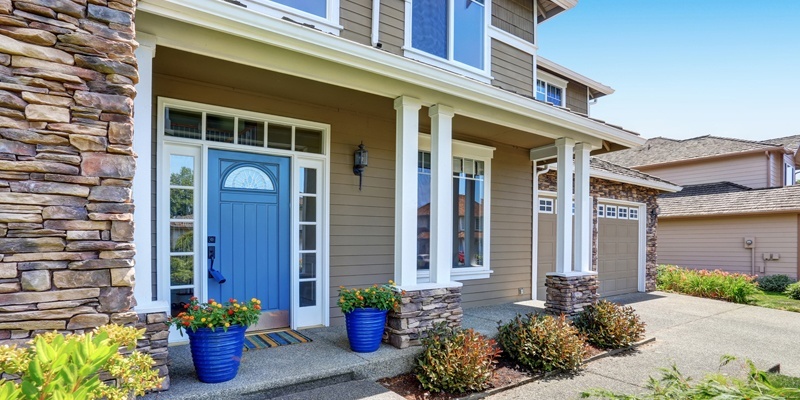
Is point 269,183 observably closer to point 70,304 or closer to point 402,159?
point 402,159

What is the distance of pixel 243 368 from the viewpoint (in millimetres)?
3686

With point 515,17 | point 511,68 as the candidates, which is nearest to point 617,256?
point 511,68

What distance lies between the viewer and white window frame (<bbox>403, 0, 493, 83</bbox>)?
5672mm

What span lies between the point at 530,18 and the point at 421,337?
5.74 m

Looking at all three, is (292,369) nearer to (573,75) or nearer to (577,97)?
(573,75)

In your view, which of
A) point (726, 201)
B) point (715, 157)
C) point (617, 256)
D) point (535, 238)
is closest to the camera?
point (535, 238)

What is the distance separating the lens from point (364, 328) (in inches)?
162

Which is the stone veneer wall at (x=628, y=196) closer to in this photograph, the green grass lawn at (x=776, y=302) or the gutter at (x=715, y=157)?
the green grass lawn at (x=776, y=302)

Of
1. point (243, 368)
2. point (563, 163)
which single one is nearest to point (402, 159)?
point (243, 368)

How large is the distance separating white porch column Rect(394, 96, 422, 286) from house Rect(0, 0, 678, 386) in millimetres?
24

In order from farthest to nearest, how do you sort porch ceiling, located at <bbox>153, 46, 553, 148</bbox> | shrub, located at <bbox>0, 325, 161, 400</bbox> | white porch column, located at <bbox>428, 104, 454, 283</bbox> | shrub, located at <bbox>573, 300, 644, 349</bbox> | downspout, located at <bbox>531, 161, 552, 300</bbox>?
downspout, located at <bbox>531, 161, 552, 300</bbox>
shrub, located at <bbox>573, 300, 644, 349</bbox>
white porch column, located at <bbox>428, 104, 454, 283</bbox>
porch ceiling, located at <bbox>153, 46, 553, 148</bbox>
shrub, located at <bbox>0, 325, 161, 400</bbox>

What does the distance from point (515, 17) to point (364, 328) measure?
5608mm

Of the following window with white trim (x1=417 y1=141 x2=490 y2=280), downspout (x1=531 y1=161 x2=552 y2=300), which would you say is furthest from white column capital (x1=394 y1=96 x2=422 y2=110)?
downspout (x1=531 y1=161 x2=552 y2=300)

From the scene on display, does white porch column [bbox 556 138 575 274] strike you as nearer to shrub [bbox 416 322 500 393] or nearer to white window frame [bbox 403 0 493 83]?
white window frame [bbox 403 0 493 83]
